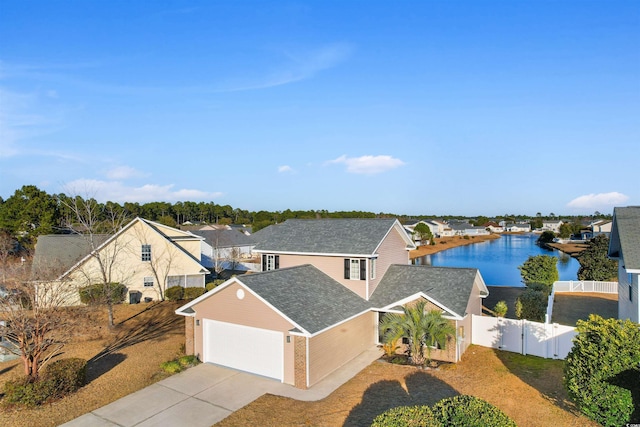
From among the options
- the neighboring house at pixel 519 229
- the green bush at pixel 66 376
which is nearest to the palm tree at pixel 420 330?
the green bush at pixel 66 376

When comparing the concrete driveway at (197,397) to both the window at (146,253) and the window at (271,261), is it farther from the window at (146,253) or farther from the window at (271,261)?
the window at (146,253)

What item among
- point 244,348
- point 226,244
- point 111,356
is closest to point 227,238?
point 226,244

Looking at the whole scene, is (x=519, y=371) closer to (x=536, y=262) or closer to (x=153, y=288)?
(x=536, y=262)

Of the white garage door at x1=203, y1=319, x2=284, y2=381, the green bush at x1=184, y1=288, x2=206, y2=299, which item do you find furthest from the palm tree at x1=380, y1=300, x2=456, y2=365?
the green bush at x1=184, y1=288, x2=206, y2=299

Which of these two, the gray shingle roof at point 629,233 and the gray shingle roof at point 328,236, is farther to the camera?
the gray shingle roof at point 328,236

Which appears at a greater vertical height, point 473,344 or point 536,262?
point 536,262

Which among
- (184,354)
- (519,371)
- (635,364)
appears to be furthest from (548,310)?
(184,354)
